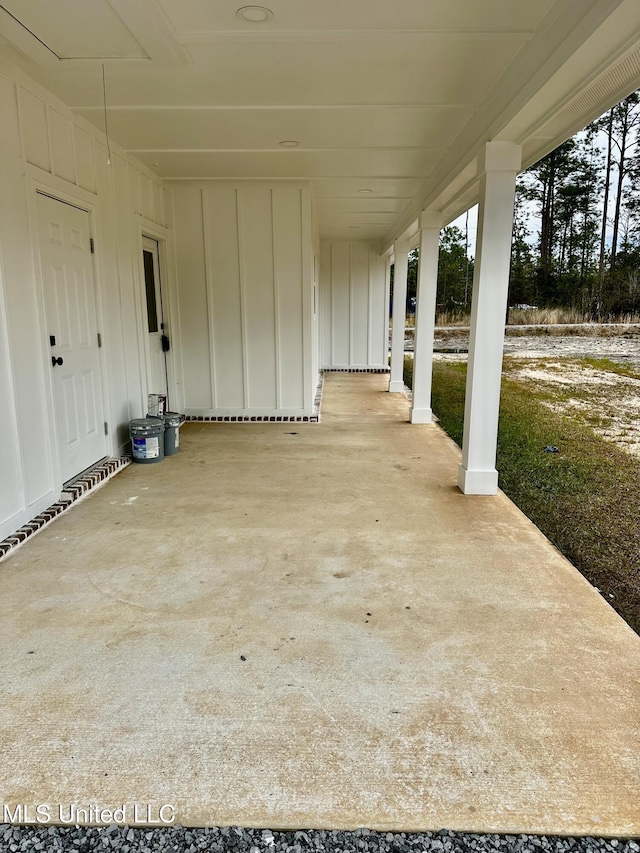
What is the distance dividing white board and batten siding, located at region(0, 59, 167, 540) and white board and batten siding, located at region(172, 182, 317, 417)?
1660 mm

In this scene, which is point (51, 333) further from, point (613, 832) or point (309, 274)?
point (613, 832)

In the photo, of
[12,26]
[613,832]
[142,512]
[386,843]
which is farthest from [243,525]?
[12,26]

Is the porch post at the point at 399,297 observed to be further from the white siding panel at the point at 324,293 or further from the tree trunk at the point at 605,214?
the tree trunk at the point at 605,214

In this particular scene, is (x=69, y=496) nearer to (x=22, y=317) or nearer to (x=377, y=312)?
(x=22, y=317)

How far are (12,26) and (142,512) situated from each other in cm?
282

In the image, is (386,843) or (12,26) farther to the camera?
(12,26)

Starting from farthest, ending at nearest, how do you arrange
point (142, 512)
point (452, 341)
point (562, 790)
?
point (452, 341) → point (142, 512) → point (562, 790)

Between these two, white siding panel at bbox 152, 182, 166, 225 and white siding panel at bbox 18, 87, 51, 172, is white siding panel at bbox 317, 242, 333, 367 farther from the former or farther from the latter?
white siding panel at bbox 18, 87, 51, 172

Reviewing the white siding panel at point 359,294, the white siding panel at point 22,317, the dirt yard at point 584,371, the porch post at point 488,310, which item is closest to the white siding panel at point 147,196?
the white siding panel at point 22,317

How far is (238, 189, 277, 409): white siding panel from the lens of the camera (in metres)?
6.39

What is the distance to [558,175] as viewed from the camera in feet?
66.7

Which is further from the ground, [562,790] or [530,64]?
[530,64]

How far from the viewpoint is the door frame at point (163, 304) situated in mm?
5492

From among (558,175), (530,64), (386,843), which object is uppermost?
(558,175)
